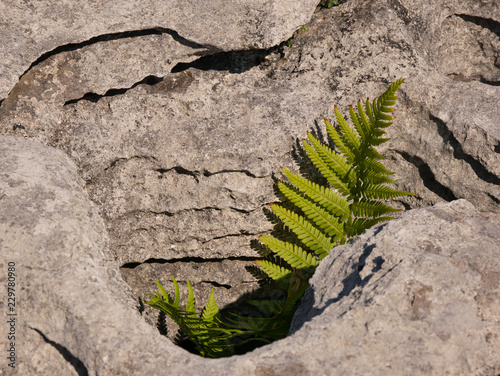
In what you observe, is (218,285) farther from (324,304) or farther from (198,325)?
(324,304)

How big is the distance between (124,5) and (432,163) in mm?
2717

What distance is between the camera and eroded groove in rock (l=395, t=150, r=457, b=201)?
377cm

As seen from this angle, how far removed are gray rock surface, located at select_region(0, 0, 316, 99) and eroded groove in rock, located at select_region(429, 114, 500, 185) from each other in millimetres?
1377

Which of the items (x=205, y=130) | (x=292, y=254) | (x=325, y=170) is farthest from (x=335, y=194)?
(x=205, y=130)

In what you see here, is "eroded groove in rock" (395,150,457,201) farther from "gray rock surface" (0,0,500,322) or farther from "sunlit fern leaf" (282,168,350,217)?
"sunlit fern leaf" (282,168,350,217)

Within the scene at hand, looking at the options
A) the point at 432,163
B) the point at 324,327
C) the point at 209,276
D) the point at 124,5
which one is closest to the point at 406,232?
the point at 324,327

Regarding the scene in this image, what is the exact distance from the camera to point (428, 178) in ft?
12.6

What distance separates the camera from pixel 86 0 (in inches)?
139

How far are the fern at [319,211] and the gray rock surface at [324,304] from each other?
537 mm

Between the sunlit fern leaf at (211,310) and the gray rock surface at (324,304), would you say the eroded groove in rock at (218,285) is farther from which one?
the gray rock surface at (324,304)

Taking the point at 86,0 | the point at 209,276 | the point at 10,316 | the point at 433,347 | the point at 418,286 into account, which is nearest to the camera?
the point at 433,347

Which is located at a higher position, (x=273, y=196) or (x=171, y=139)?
(x=171, y=139)

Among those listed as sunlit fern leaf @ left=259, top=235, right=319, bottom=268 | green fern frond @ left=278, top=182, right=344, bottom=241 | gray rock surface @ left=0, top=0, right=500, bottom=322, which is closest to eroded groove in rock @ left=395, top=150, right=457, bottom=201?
gray rock surface @ left=0, top=0, right=500, bottom=322

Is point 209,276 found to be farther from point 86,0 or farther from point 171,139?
point 86,0
